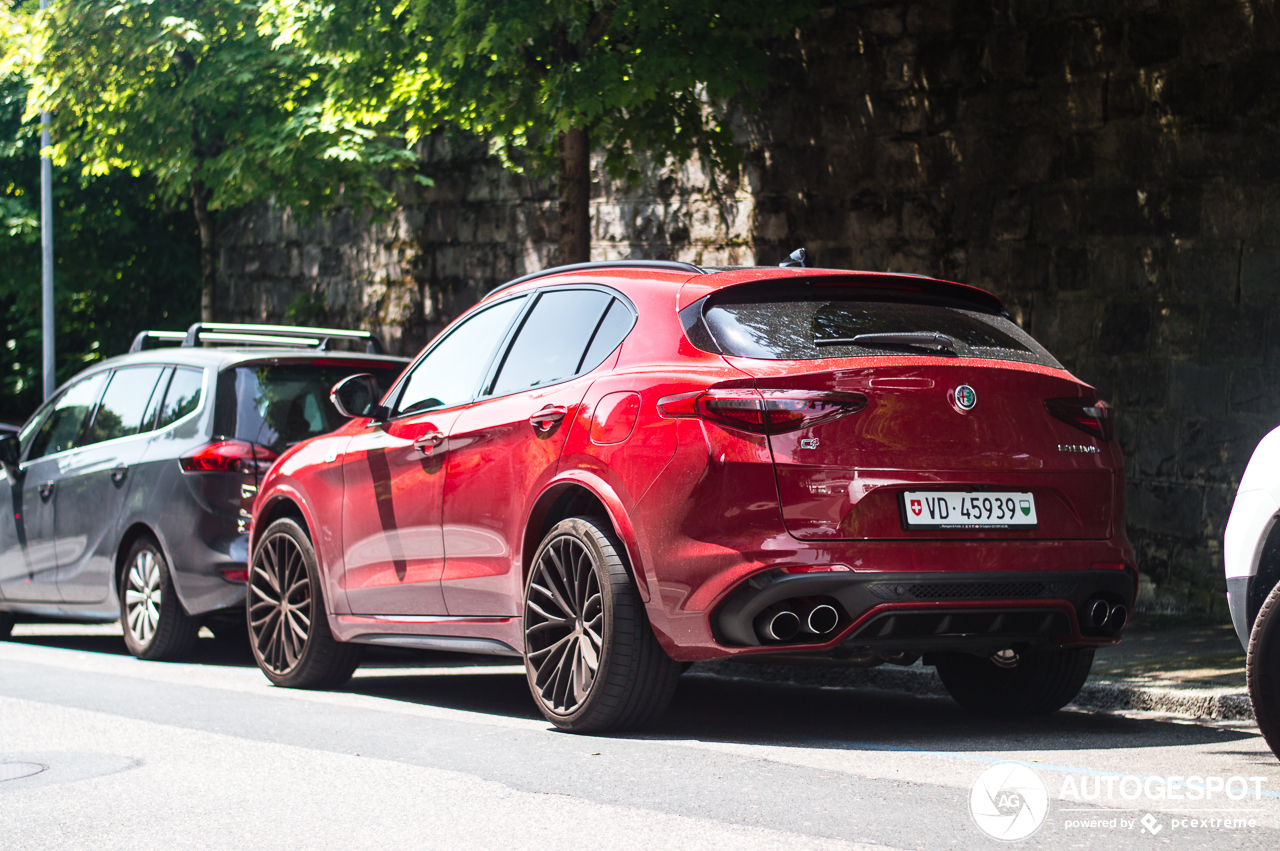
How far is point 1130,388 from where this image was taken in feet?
34.4

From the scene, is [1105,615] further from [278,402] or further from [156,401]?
[156,401]

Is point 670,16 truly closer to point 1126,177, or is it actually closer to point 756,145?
point 756,145

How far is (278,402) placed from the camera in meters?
9.07

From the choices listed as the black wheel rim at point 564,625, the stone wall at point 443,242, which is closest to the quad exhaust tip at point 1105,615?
the black wheel rim at point 564,625

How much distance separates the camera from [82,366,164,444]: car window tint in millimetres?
9625

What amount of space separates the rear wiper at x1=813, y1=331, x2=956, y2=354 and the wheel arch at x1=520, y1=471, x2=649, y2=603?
0.94 meters

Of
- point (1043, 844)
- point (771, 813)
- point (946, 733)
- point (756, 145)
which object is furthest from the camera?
point (756, 145)

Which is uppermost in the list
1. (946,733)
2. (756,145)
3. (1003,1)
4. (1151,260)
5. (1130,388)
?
(1003,1)

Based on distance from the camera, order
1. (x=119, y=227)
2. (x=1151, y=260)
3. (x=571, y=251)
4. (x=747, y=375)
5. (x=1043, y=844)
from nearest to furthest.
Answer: (x=1043, y=844) → (x=747, y=375) → (x=1151, y=260) → (x=571, y=251) → (x=119, y=227)

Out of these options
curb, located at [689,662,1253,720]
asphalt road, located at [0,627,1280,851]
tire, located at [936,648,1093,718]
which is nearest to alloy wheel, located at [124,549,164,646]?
asphalt road, located at [0,627,1280,851]

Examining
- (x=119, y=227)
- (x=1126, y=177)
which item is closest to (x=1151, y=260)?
(x=1126, y=177)

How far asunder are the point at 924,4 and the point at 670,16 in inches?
80.6

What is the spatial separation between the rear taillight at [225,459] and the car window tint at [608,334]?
339 cm

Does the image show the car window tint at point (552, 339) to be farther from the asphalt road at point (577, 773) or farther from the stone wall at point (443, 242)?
the stone wall at point (443, 242)
